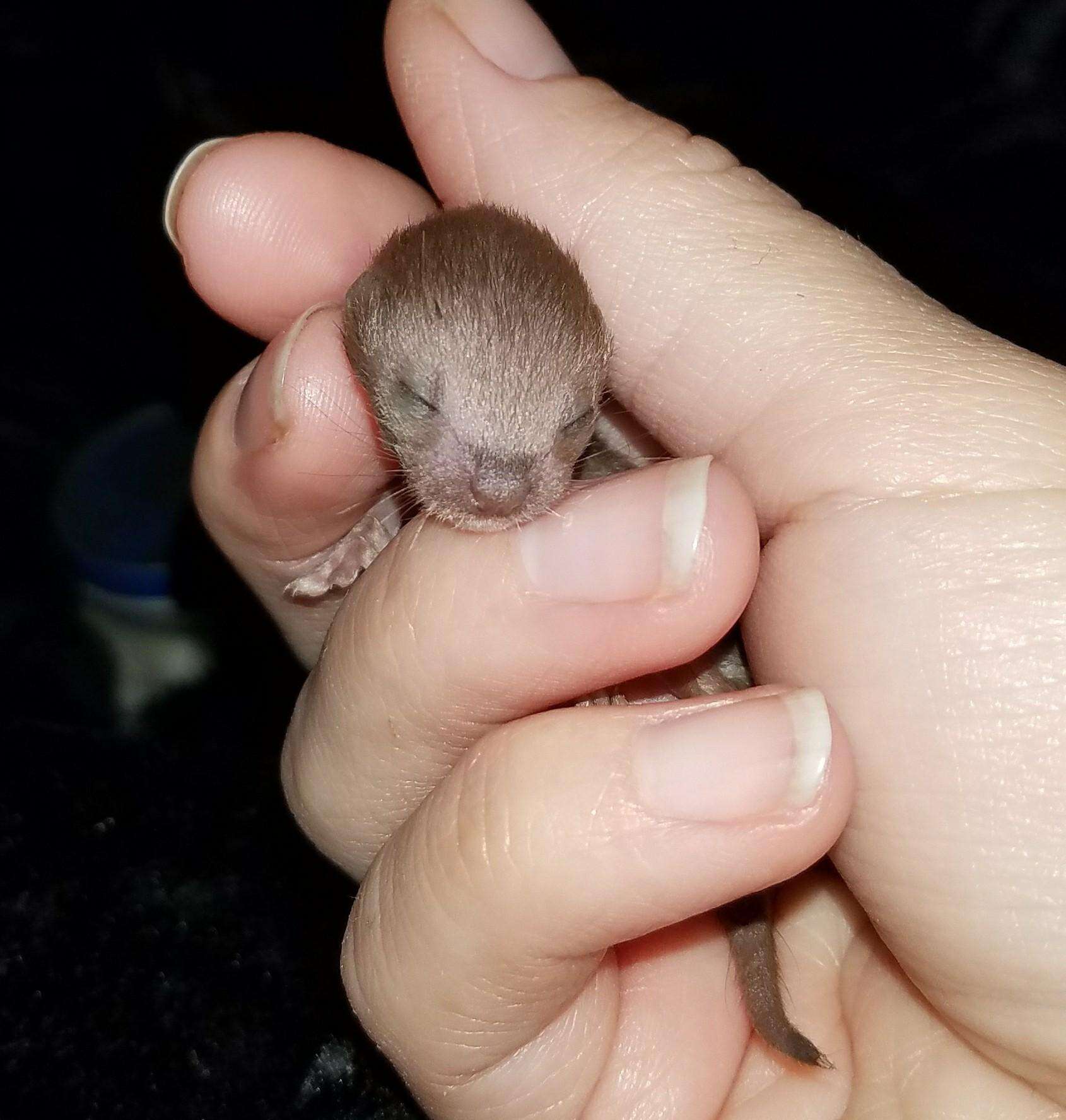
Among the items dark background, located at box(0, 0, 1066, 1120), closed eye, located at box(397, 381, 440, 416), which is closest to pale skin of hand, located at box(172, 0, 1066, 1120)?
closed eye, located at box(397, 381, 440, 416)

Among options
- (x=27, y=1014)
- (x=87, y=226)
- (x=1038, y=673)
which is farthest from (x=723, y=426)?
(x=87, y=226)

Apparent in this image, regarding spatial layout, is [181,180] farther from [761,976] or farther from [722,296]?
Answer: [761,976]

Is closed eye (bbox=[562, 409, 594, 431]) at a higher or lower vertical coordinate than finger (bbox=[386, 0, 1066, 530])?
lower

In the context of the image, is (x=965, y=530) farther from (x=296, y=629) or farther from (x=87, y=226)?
(x=87, y=226)

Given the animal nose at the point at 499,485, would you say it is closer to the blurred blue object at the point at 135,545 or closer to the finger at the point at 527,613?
the finger at the point at 527,613

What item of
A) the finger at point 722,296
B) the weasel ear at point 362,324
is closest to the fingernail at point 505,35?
the finger at point 722,296

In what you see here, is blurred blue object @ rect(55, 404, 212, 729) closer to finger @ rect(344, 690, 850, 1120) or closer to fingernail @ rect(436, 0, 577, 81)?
finger @ rect(344, 690, 850, 1120)
